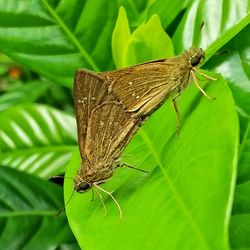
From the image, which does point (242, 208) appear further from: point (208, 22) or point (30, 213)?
point (30, 213)

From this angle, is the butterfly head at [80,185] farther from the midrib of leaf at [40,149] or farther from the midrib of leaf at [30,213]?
the midrib of leaf at [40,149]

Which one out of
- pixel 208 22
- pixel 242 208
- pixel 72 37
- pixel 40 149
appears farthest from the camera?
pixel 40 149

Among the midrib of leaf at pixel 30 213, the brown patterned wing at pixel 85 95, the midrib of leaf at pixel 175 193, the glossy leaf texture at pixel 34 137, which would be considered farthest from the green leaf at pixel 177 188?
the glossy leaf texture at pixel 34 137

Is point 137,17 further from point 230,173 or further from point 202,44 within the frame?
point 230,173

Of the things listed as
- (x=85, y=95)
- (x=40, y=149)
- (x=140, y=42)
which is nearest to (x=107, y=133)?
(x=85, y=95)

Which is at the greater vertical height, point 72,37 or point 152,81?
point 72,37

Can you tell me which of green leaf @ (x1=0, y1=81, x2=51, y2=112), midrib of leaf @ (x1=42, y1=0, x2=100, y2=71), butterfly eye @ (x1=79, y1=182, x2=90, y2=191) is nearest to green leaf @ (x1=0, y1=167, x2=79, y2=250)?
butterfly eye @ (x1=79, y1=182, x2=90, y2=191)
